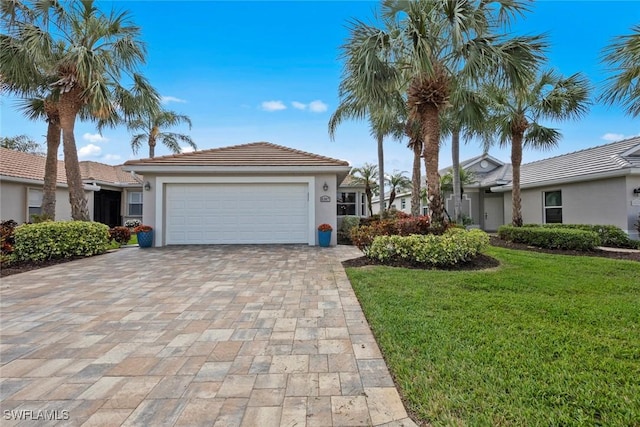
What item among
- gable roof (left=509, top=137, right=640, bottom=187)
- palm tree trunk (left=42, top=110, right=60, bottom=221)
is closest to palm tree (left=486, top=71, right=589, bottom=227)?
gable roof (left=509, top=137, right=640, bottom=187)

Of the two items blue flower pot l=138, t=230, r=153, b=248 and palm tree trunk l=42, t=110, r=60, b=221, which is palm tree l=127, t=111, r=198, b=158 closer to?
palm tree trunk l=42, t=110, r=60, b=221

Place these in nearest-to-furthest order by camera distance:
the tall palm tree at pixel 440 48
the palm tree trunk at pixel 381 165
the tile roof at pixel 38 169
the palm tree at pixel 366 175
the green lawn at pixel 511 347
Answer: the green lawn at pixel 511 347 < the tall palm tree at pixel 440 48 < the tile roof at pixel 38 169 < the palm tree trunk at pixel 381 165 < the palm tree at pixel 366 175

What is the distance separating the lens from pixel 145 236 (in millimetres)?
10641

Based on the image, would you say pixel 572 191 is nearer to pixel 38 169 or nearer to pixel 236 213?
pixel 236 213

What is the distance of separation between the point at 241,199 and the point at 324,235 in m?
3.42

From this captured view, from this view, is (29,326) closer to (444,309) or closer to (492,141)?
(444,309)

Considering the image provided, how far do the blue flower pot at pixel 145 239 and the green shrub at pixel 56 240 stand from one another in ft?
3.87

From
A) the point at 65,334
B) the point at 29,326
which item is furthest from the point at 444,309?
the point at 29,326

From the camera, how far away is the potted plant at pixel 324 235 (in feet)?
36.2

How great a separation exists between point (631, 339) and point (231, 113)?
1626 centimetres

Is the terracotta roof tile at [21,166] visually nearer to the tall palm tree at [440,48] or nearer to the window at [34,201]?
the window at [34,201]

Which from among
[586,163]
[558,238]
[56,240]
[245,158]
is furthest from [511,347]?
[586,163]

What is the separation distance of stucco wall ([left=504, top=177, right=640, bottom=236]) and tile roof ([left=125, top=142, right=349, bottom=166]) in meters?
10.4

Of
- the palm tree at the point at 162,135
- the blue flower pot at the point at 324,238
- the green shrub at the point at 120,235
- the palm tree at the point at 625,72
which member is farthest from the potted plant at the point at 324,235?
the palm tree at the point at 162,135
